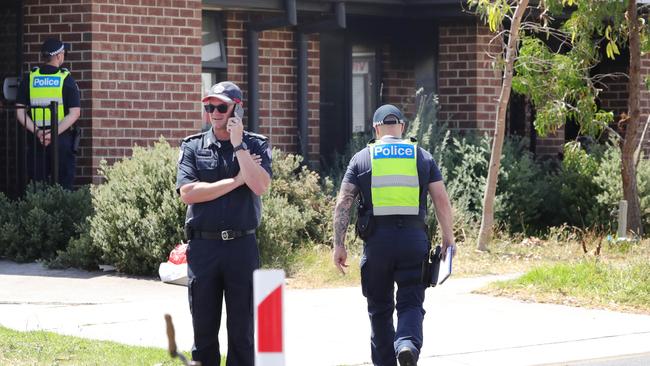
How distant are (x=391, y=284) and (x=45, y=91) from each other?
6938 mm

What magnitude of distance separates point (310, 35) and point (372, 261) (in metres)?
9.74

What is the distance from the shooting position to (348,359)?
9305mm

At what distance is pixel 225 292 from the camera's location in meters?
7.48

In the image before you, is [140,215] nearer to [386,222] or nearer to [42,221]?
[42,221]

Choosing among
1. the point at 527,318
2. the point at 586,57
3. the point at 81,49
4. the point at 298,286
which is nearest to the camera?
the point at 527,318

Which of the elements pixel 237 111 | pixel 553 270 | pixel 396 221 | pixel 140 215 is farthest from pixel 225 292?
pixel 553 270

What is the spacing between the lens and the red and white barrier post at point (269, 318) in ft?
16.6

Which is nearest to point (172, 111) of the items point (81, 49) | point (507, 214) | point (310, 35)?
point (81, 49)

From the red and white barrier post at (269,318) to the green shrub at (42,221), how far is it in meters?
8.40

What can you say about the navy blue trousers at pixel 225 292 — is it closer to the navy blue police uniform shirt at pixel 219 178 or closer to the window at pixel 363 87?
the navy blue police uniform shirt at pixel 219 178

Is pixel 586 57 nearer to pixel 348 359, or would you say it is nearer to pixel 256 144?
pixel 348 359

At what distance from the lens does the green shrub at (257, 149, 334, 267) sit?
13320mm

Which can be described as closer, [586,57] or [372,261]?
[372,261]

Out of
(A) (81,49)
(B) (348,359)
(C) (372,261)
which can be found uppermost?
(A) (81,49)
